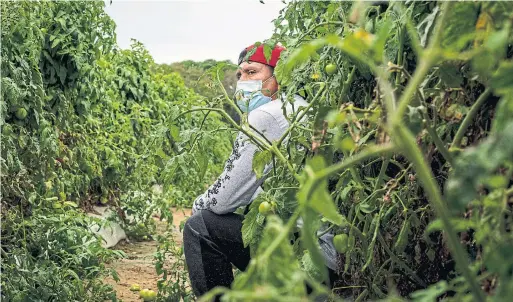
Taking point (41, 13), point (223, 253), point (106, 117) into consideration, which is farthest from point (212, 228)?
point (106, 117)

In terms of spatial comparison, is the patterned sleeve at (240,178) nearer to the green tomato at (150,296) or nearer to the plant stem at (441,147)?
the green tomato at (150,296)

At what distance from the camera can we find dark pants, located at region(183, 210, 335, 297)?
2.72m

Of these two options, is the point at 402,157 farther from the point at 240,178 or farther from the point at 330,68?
the point at 240,178

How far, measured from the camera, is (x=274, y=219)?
0.76 meters

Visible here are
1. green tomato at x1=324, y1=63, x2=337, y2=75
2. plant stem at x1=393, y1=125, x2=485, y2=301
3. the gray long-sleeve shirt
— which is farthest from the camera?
the gray long-sleeve shirt

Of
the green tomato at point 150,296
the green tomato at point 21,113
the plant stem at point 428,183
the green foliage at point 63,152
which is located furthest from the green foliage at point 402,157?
the green tomato at point 150,296

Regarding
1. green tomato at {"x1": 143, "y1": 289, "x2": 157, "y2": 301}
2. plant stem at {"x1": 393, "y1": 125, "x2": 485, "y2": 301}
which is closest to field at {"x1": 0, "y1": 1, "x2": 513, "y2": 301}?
plant stem at {"x1": 393, "y1": 125, "x2": 485, "y2": 301}

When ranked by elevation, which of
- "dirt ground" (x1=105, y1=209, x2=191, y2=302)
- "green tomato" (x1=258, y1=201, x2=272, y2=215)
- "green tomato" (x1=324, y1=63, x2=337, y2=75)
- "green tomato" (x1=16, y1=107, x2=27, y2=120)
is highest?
"green tomato" (x1=16, y1=107, x2=27, y2=120)

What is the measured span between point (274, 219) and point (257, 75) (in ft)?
7.37

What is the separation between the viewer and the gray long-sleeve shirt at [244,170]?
2641 mm

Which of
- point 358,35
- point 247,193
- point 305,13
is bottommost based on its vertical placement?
point 247,193

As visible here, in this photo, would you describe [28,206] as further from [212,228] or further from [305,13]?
[305,13]

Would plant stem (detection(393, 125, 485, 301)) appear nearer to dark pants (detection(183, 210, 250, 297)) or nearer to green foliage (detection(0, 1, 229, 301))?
green foliage (detection(0, 1, 229, 301))

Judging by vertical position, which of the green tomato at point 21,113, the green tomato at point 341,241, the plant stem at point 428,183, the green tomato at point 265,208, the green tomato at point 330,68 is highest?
the green tomato at point 21,113
